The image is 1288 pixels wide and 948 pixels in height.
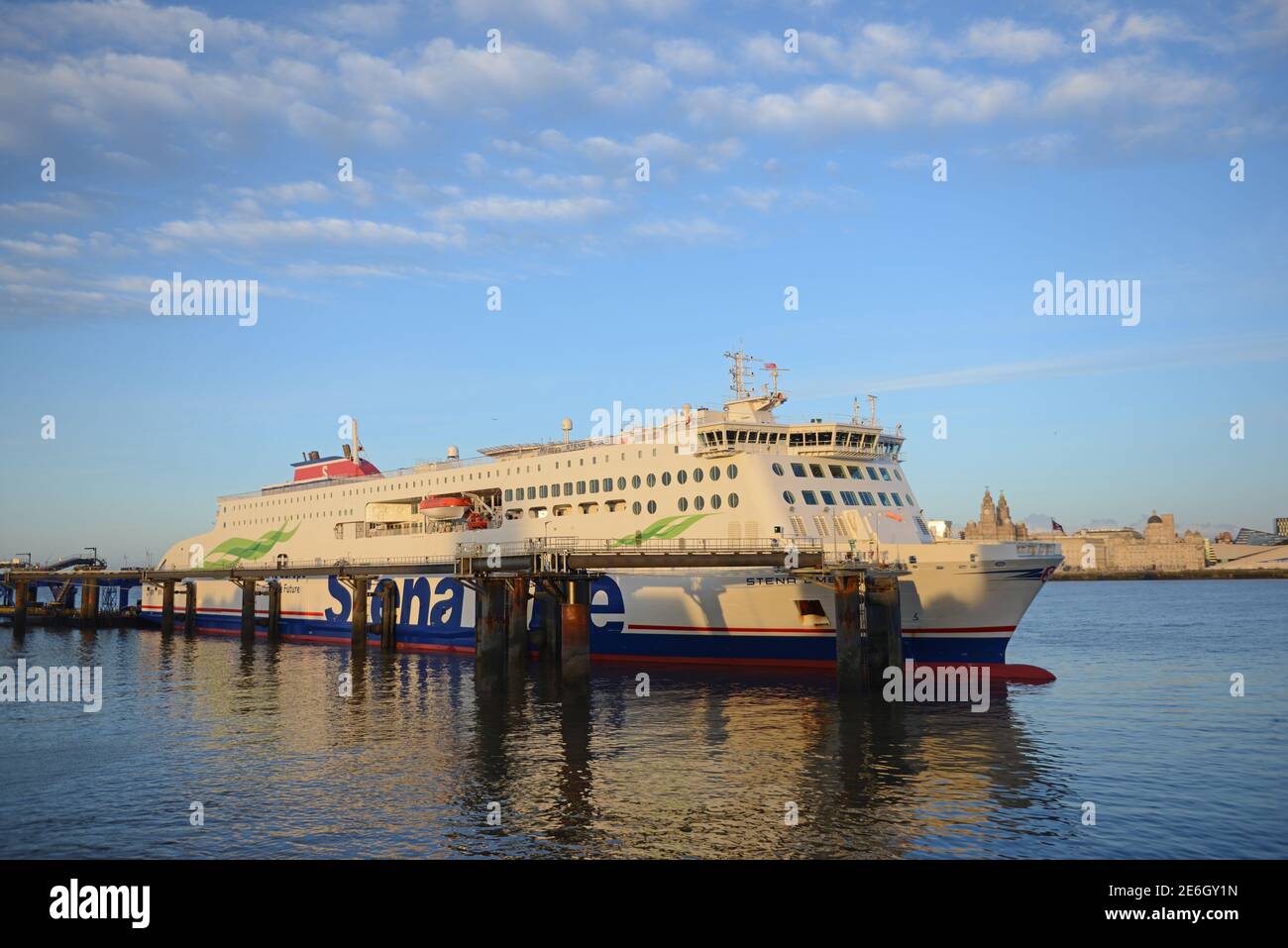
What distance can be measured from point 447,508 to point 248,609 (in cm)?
1613

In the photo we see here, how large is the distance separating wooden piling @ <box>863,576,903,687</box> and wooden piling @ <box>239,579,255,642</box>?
3792cm

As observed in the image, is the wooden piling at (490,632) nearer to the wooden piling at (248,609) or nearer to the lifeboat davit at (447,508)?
the lifeboat davit at (447,508)

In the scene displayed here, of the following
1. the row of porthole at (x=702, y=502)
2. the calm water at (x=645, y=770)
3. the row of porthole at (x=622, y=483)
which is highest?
the row of porthole at (x=622, y=483)

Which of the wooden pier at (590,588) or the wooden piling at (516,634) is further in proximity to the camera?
the wooden piling at (516,634)

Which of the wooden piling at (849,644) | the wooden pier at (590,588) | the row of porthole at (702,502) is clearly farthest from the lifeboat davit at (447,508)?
the wooden piling at (849,644)

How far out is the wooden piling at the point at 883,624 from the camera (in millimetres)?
30250

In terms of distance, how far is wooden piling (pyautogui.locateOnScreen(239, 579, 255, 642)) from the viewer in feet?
180

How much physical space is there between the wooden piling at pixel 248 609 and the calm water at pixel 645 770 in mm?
16905
